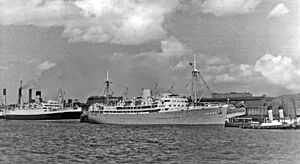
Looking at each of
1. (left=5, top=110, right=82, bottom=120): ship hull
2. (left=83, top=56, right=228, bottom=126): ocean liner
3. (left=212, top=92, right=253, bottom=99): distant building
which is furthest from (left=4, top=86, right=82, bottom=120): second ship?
(left=212, top=92, right=253, bottom=99): distant building

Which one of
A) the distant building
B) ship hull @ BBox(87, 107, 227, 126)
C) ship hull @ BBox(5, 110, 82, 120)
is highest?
A: the distant building

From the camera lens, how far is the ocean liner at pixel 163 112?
79.8m

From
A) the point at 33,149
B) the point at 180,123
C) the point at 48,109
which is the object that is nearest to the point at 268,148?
the point at 33,149

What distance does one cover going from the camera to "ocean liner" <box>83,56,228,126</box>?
262ft

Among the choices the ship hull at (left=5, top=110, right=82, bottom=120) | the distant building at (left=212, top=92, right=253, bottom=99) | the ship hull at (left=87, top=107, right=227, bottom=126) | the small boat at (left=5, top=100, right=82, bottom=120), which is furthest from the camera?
the distant building at (left=212, top=92, right=253, bottom=99)

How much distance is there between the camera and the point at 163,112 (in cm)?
8438

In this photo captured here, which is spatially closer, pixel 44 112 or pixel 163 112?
pixel 163 112

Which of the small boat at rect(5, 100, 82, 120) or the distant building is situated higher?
the distant building

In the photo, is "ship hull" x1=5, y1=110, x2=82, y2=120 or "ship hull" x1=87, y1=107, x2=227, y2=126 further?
"ship hull" x1=5, y1=110, x2=82, y2=120

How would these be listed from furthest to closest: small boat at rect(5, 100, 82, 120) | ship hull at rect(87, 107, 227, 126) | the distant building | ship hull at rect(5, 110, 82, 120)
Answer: the distant building < small boat at rect(5, 100, 82, 120) < ship hull at rect(5, 110, 82, 120) < ship hull at rect(87, 107, 227, 126)

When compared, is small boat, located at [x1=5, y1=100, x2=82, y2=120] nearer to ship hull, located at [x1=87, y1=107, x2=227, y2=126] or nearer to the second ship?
the second ship

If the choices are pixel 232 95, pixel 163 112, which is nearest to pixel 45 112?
pixel 163 112

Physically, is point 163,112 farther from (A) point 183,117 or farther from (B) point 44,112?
(B) point 44,112

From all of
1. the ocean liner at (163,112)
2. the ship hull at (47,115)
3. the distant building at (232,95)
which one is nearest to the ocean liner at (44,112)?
the ship hull at (47,115)
